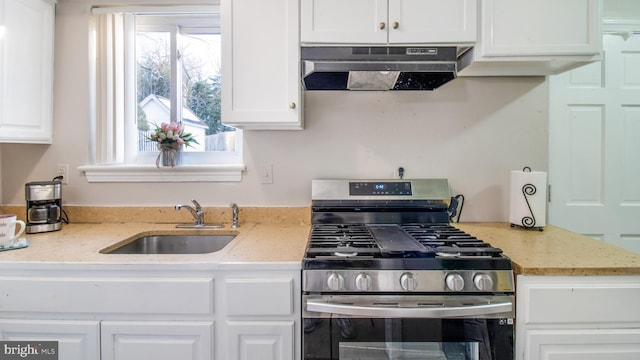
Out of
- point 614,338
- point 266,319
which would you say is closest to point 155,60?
point 266,319

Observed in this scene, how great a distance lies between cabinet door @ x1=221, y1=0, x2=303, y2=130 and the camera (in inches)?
62.0

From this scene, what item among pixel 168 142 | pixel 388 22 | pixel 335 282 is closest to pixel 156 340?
pixel 335 282

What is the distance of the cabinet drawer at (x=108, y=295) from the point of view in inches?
48.7

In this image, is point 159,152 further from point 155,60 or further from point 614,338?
point 614,338

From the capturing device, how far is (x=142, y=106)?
2064 millimetres

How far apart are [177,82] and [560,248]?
2.08 meters

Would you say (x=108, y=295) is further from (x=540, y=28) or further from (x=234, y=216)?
(x=540, y=28)

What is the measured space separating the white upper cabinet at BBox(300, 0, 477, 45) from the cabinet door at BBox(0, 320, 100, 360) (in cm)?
141

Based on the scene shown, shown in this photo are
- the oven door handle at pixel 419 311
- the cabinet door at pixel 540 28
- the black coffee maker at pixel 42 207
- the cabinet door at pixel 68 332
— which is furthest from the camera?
the black coffee maker at pixel 42 207

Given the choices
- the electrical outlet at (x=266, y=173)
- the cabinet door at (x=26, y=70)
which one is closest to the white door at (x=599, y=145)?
the electrical outlet at (x=266, y=173)

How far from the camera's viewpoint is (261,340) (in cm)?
123

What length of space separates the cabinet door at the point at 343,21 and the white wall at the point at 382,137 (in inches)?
15.0

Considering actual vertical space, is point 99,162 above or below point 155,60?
below

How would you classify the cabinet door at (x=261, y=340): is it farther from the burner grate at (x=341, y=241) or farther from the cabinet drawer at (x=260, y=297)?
the burner grate at (x=341, y=241)
